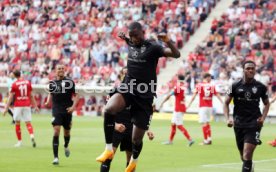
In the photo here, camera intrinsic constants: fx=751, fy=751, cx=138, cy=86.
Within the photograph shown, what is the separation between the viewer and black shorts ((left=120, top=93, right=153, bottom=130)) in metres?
13.3

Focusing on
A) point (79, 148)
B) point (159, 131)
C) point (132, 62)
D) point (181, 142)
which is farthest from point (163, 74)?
point (132, 62)

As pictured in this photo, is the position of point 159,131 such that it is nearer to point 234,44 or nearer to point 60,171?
point 234,44

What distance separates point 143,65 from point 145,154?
8287 mm

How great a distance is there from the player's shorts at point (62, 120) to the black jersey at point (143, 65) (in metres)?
6.42

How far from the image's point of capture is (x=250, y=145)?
14438 millimetres

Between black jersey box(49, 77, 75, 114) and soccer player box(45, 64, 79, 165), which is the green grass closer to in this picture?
soccer player box(45, 64, 79, 165)

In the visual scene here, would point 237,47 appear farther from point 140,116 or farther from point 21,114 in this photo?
point 140,116

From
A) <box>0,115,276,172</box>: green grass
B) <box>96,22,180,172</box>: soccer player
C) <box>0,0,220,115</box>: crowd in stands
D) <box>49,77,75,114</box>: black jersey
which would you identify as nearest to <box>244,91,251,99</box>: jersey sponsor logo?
<box>96,22,180,172</box>: soccer player

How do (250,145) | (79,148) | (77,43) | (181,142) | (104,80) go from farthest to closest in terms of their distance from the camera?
(77,43), (104,80), (181,142), (79,148), (250,145)

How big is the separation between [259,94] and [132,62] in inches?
114

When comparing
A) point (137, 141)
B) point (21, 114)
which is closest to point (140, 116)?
point (137, 141)

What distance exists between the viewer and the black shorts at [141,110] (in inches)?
525

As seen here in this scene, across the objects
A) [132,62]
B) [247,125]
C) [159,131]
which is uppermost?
[132,62]

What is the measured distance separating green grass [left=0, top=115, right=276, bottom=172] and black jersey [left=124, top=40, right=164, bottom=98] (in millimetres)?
4529
